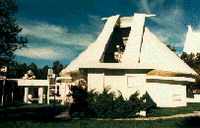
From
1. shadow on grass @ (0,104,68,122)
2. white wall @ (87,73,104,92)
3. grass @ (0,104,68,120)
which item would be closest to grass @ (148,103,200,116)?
white wall @ (87,73,104,92)

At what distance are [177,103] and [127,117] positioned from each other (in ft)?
43.3

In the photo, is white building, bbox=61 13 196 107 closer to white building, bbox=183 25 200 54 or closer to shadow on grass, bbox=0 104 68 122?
shadow on grass, bbox=0 104 68 122

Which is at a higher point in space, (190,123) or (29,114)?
(29,114)

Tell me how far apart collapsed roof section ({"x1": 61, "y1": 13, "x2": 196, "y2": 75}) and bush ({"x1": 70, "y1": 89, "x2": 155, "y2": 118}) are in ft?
17.7

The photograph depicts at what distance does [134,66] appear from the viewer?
93.8ft

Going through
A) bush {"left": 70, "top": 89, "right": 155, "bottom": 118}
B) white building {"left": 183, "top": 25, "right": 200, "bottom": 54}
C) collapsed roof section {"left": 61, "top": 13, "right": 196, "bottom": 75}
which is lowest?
bush {"left": 70, "top": 89, "right": 155, "bottom": 118}

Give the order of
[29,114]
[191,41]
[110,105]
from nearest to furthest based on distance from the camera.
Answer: [110,105]
[29,114]
[191,41]

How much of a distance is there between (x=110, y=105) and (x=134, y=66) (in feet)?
11.2

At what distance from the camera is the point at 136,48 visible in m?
34.6

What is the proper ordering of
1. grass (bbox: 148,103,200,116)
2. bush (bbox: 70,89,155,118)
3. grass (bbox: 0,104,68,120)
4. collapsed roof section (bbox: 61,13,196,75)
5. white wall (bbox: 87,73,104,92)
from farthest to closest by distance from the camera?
collapsed roof section (bbox: 61,13,196,75)
grass (bbox: 148,103,200,116)
white wall (bbox: 87,73,104,92)
bush (bbox: 70,89,155,118)
grass (bbox: 0,104,68,120)

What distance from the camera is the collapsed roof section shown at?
1395 inches

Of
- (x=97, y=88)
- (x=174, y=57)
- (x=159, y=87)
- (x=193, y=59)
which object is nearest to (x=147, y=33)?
(x=174, y=57)

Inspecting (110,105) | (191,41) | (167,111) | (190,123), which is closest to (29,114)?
(110,105)

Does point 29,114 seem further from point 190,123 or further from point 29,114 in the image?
point 190,123
